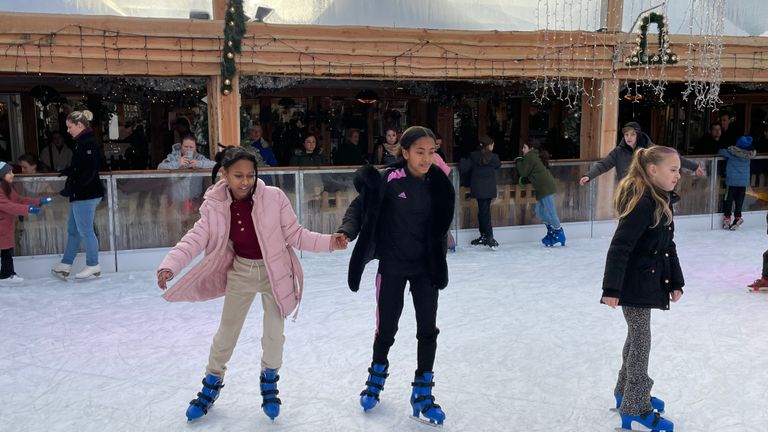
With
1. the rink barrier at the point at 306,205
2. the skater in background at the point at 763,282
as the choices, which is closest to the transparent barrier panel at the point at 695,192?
the rink barrier at the point at 306,205

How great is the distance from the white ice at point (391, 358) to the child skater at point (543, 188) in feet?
5.27

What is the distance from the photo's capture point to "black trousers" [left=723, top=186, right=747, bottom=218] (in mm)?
9453

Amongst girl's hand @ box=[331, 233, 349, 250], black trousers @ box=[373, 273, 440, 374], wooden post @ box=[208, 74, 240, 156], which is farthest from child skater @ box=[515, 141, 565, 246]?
girl's hand @ box=[331, 233, 349, 250]

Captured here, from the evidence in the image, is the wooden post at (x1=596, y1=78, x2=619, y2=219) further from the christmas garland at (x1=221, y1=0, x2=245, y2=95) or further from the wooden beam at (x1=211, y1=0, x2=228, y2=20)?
the wooden beam at (x1=211, y1=0, x2=228, y2=20)

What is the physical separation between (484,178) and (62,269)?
4.52 meters

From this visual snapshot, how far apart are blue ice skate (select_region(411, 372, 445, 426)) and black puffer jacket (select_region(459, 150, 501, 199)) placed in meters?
4.81

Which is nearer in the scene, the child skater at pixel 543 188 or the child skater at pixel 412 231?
the child skater at pixel 412 231

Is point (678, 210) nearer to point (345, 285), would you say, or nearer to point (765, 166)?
point (765, 166)

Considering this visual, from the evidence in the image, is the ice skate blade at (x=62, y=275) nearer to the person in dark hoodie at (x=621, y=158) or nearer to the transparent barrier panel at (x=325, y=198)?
the transparent barrier panel at (x=325, y=198)

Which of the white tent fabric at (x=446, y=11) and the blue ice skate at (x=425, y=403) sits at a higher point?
the white tent fabric at (x=446, y=11)

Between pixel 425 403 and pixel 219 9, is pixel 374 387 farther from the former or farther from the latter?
pixel 219 9

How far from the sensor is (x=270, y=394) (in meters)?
3.42

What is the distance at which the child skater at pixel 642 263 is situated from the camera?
3158 millimetres

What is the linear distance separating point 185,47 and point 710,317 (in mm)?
5633
